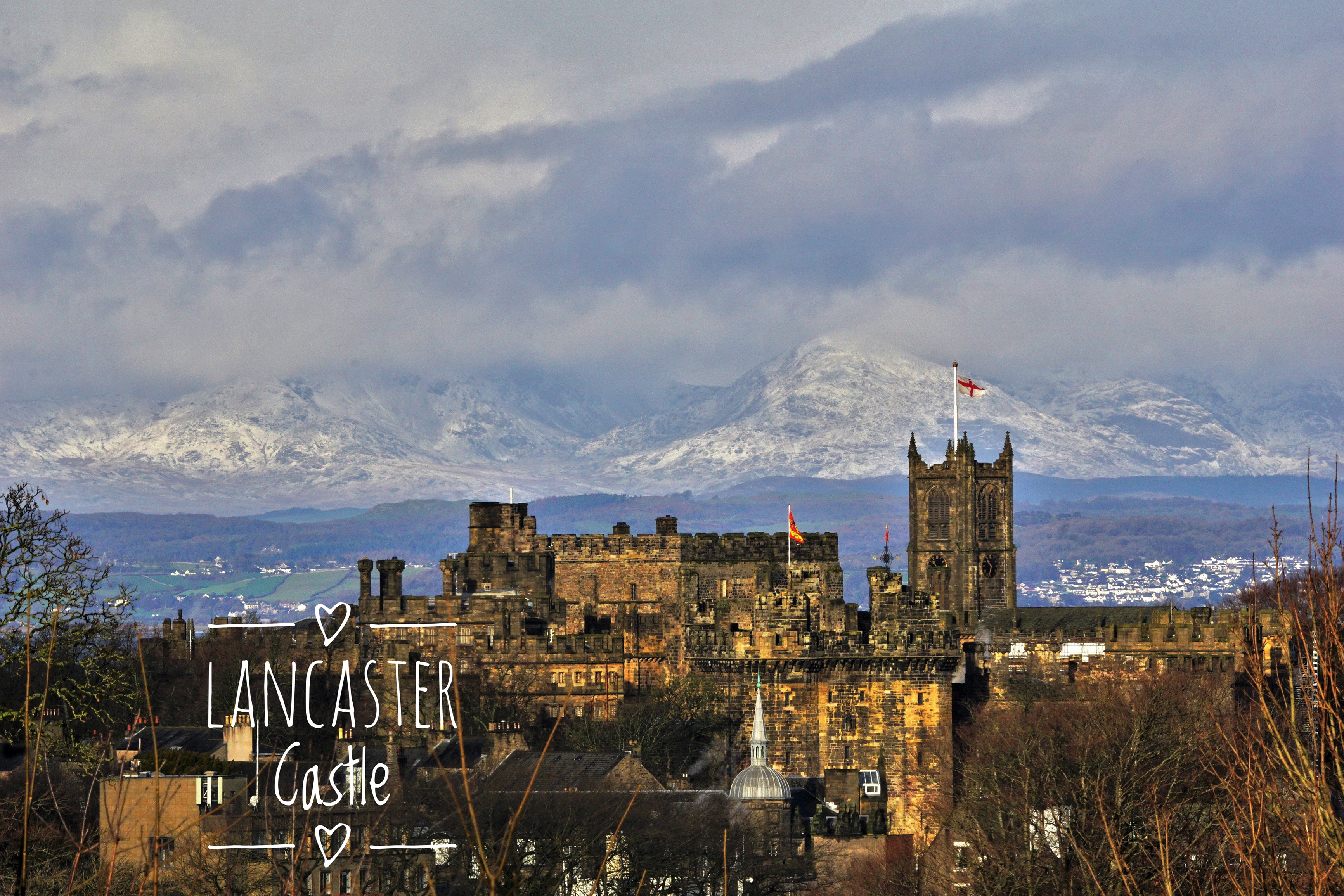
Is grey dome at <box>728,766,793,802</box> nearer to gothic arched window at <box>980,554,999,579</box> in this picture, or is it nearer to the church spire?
the church spire

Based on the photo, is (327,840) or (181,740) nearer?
(327,840)

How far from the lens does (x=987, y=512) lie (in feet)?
641

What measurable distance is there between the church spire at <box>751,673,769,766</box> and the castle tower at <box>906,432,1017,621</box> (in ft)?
289

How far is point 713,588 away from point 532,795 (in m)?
43.0

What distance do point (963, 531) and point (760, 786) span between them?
341 feet

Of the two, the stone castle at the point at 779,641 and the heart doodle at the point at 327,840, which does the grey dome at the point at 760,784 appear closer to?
the stone castle at the point at 779,641

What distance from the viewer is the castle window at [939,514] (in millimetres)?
194750

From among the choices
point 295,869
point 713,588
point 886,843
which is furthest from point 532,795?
point 295,869

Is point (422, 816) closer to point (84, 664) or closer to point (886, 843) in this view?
point (886, 843)

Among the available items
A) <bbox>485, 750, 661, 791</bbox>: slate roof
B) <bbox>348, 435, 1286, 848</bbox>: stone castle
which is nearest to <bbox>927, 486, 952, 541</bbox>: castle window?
<bbox>348, 435, 1286, 848</bbox>: stone castle

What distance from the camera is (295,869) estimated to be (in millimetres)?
30672

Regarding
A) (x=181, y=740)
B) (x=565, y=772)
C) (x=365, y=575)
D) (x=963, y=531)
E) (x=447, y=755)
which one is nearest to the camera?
(x=565, y=772)

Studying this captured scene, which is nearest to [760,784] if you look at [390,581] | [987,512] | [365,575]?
[390,581]

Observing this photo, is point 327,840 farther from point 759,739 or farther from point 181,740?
point 181,740
